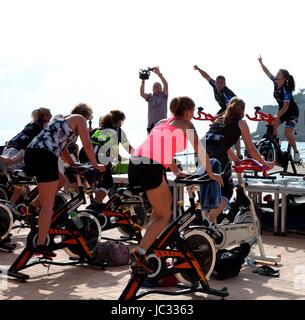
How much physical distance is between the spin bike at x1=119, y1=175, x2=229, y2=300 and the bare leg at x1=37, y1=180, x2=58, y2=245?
4.47ft

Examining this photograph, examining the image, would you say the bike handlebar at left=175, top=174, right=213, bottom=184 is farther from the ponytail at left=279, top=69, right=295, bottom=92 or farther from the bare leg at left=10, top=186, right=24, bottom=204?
the ponytail at left=279, top=69, right=295, bottom=92

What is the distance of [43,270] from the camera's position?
6277mm

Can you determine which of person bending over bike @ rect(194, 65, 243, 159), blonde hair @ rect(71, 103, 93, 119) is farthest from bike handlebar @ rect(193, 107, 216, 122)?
blonde hair @ rect(71, 103, 93, 119)

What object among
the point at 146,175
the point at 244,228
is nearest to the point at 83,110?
the point at 146,175

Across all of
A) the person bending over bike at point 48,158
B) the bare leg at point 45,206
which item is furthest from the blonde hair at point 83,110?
the bare leg at point 45,206

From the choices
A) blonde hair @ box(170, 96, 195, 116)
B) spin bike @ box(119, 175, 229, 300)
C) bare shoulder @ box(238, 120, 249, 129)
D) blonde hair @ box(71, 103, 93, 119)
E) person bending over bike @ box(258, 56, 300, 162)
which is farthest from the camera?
person bending over bike @ box(258, 56, 300, 162)

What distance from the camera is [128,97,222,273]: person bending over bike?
4.78 m

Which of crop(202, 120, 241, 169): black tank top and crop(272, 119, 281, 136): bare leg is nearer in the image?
crop(202, 120, 241, 169): black tank top

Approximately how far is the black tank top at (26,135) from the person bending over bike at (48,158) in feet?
7.41

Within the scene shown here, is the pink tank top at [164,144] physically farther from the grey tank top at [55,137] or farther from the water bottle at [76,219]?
the water bottle at [76,219]

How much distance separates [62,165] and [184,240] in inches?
101

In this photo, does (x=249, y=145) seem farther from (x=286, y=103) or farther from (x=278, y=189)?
(x=286, y=103)

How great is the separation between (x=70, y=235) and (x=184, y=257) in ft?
5.42
